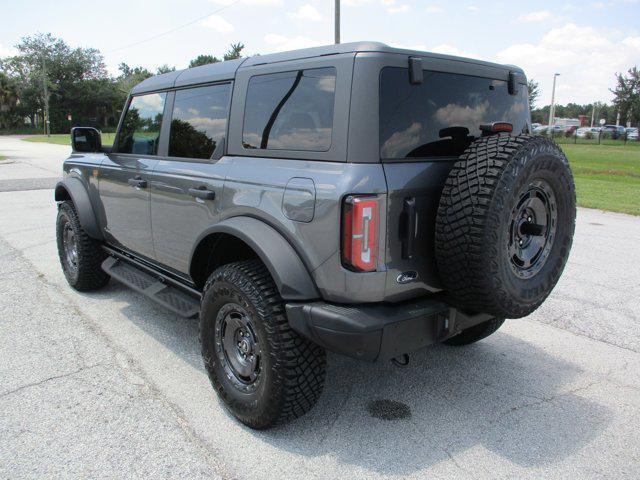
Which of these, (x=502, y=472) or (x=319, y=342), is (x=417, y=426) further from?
(x=319, y=342)

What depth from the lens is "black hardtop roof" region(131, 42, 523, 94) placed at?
254 centimetres

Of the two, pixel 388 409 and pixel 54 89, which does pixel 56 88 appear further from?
pixel 388 409

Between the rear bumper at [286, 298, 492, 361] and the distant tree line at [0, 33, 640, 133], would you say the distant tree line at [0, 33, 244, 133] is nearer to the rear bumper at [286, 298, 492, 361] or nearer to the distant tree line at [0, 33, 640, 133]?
the distant tree line at [0, 33, 640, 133]

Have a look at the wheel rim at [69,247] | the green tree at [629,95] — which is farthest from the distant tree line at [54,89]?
the wheel rim at [69,247]

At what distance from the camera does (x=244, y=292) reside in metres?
2.71

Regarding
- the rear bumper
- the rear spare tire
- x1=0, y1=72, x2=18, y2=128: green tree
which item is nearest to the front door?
the rear bumper

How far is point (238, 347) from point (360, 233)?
3.57 ft

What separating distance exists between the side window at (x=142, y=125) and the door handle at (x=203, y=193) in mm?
841

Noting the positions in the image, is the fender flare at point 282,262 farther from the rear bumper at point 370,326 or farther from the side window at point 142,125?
the side window at point 142,125

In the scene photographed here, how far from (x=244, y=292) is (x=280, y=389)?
0.52 m

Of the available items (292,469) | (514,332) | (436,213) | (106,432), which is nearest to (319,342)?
(292,469)

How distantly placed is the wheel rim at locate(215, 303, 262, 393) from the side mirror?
2.43 metres

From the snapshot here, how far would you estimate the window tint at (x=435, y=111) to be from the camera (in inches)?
101

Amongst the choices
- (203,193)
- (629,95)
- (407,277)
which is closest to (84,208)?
(203,193)
